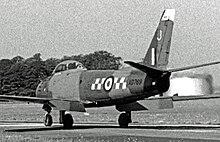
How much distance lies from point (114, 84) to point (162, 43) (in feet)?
12.5

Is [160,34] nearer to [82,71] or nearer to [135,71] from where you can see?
[135,71]

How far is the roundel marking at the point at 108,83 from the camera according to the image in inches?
1383

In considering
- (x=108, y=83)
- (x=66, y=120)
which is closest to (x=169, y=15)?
(x=108, y=83)

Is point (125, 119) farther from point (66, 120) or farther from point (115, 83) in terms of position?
point (66, 120)

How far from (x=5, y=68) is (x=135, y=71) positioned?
502 feet

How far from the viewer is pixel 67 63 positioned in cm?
3947

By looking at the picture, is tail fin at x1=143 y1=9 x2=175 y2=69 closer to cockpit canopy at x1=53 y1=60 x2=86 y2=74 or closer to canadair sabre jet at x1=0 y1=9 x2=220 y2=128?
canadair sabre jet at x1=0 y1=9 x2=220 y2=128

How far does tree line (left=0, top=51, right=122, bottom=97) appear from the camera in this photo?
15438 cm

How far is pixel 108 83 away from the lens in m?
35.3

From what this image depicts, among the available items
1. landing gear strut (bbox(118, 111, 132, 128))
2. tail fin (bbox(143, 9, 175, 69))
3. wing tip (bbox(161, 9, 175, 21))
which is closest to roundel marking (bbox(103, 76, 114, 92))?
tail fin (bbox(143, 9, 175, 69))

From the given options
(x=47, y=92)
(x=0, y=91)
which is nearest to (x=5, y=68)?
(x=0, y=91)

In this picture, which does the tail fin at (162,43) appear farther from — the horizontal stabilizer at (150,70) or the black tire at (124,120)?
A: the black tire at (124,120)

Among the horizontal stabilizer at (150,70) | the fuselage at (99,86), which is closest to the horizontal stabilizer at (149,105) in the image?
the fuselage at (99,86)

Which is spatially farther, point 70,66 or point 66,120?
point 70,66
